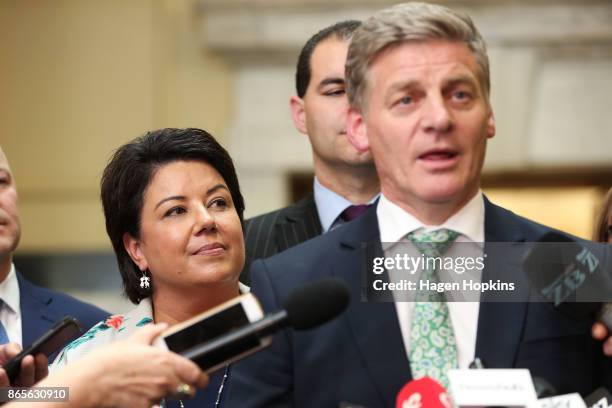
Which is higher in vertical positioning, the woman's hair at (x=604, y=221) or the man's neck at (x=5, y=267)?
the woman's hair at (x=604, y=221)

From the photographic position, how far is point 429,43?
1.92m

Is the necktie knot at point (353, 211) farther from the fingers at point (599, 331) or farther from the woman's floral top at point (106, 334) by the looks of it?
the fingers at point (599, 331)

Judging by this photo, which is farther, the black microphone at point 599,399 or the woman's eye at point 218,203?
the woman's eye at point 218,203

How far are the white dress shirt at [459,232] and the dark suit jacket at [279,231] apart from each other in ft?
4.23

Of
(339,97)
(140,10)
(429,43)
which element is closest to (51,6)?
(140,10)

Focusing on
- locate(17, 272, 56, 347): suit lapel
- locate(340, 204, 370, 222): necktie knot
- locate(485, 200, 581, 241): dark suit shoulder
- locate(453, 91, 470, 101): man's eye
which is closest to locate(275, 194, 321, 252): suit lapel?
locate(340, 204, 370, 222): necktie knot

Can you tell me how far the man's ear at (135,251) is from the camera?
291 cm

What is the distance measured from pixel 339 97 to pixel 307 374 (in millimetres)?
1618

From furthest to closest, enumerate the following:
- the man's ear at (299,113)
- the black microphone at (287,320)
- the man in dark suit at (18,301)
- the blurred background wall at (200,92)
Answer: the blurred background wall at (200,92) < the man's ear at (299,113) < the man in dark suit at (18,301) < the black microphone at (287,320)

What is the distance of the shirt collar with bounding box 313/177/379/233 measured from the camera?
336 centimetres

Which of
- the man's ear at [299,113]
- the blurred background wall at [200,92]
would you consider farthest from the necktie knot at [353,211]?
the blurred background wall at [200,92]

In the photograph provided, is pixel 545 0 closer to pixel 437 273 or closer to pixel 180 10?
pixel 180 10

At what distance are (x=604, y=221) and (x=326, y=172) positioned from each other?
0.90 meters


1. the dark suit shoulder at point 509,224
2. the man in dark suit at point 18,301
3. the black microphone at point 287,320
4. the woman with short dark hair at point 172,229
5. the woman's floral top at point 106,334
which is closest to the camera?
the black microphone at point 287,320
